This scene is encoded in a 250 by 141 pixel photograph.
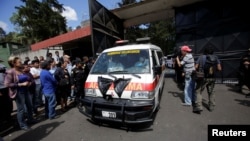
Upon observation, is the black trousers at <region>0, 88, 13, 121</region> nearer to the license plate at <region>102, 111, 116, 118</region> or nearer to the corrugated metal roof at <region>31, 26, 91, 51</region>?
the license plate at <region>102, 111, 116, 118</region>

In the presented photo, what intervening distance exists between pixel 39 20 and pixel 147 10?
32948 millimetres

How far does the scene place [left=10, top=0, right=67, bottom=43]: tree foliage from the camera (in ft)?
115

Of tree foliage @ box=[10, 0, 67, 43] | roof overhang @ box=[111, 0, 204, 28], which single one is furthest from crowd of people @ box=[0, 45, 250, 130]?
tree foliage @ box=[10, 0, 67, 43]

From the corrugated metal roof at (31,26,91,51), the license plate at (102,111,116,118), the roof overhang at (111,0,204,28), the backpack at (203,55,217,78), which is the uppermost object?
the roof overhang at (111,0,204,28)

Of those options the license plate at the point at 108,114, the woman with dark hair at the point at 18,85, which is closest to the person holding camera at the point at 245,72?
the license plate at the point at 108,114

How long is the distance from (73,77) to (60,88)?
0.77 metres

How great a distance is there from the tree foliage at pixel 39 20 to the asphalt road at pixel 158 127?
35899mm

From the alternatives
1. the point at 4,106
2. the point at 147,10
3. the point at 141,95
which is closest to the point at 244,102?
the point at 141,95

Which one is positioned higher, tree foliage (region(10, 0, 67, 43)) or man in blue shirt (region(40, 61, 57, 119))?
tree foliage (region(10, 0, 67, 43))

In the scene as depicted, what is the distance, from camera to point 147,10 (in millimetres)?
9875

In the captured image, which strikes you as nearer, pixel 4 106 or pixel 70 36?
pixel 4 106

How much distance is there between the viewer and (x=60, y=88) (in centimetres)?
551

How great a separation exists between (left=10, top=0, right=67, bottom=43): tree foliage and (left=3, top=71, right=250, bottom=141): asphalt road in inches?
1413

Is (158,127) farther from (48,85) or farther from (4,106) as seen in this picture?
(4,106)
